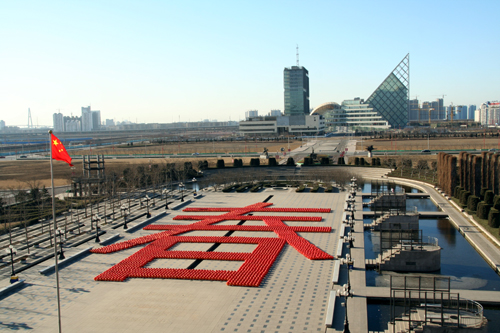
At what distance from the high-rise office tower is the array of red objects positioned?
442 feet

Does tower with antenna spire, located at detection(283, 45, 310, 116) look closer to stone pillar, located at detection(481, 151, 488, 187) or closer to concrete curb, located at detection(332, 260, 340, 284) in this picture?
stone pillar, located at detection(481, 151, 488, 187)

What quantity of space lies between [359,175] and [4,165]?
2265 inches

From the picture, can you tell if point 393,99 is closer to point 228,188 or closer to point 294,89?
point 294,89

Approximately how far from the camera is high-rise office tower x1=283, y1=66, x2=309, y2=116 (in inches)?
6442

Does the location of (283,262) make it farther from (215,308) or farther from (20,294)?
(20,294)

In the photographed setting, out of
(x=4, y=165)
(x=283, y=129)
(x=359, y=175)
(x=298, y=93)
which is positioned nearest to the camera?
(x=359, y=175)

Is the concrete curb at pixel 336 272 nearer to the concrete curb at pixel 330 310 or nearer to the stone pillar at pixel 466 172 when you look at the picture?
the concrete curb at pixel 330 310

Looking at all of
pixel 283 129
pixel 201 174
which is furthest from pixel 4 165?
pixel 283 129

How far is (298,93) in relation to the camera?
537 feet

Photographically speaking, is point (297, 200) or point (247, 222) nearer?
point (247, 222)

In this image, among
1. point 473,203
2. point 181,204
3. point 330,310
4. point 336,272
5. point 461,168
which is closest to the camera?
point 330,310

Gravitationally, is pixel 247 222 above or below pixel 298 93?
below

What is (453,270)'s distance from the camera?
67.7 feet

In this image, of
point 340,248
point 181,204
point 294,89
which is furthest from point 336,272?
point 294,89
